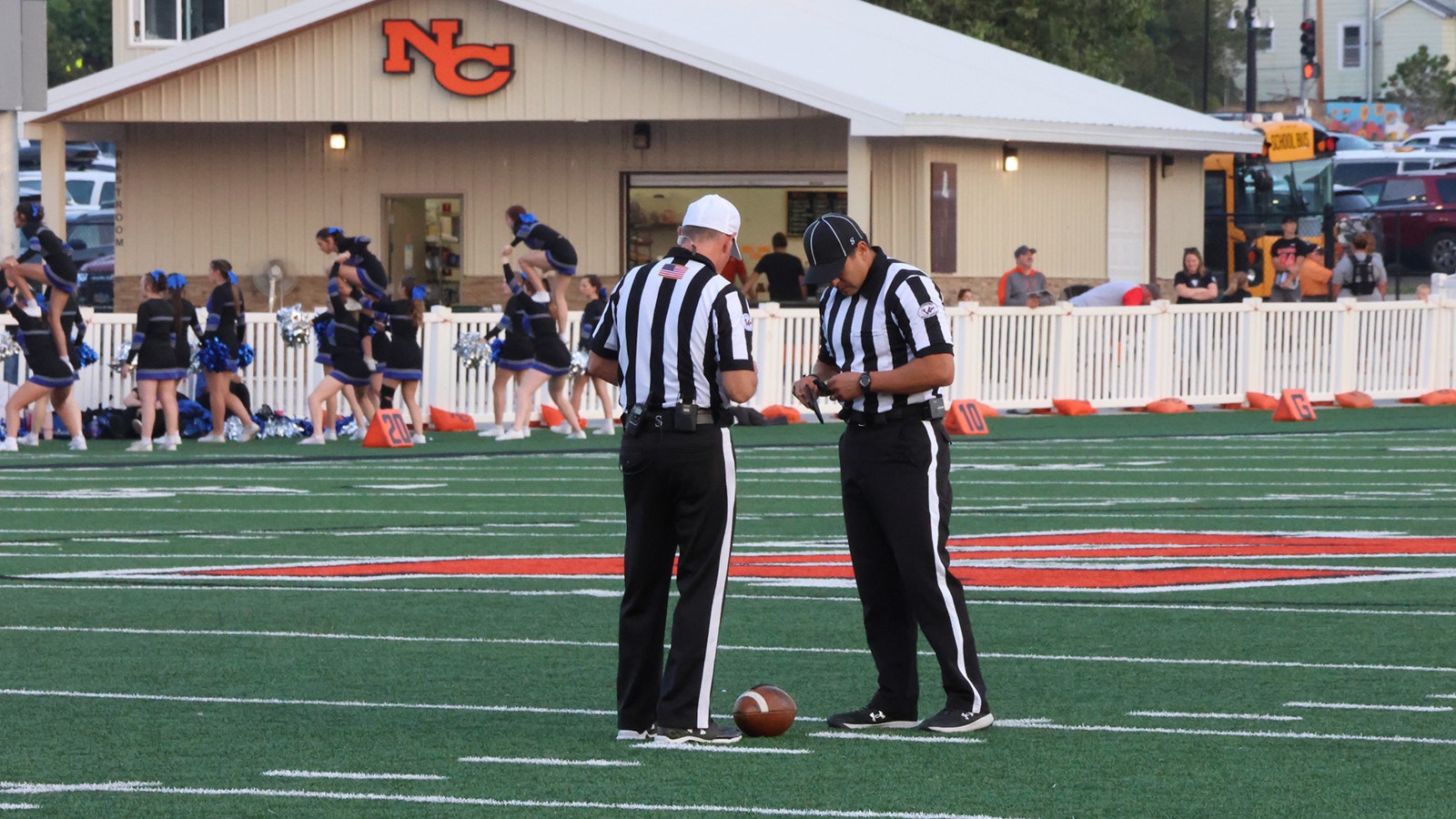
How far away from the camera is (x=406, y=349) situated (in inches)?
872

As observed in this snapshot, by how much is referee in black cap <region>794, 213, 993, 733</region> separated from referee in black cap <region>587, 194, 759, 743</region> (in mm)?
314

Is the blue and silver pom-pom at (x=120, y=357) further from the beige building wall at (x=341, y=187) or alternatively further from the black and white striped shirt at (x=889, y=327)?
the black and white striped shirt at (x=889, y=327)

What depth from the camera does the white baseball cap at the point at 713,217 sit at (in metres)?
7.74

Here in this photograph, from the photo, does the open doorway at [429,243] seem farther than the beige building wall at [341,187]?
Yes

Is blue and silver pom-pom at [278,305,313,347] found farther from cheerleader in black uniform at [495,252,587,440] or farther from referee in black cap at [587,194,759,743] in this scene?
referee in black cap at [587,194,759,743]

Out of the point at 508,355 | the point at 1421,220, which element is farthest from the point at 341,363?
the point at 1421,220

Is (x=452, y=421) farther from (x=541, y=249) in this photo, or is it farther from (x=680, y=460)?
(x=680, y=460)

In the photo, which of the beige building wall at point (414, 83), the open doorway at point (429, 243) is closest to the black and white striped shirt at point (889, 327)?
the beige building wall at point (414, 83)

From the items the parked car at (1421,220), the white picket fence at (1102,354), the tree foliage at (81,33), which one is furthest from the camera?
the tree foliage at (81,33)

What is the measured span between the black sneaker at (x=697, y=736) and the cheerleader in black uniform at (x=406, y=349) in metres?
14.6

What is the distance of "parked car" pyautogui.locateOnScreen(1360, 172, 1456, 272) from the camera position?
44938mm

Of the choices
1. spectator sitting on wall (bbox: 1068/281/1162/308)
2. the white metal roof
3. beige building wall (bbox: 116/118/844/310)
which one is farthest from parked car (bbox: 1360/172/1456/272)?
beige building wall (bbox: 116/118/844/310)

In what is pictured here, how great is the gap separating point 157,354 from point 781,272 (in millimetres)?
10166

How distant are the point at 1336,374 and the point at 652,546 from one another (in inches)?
832
